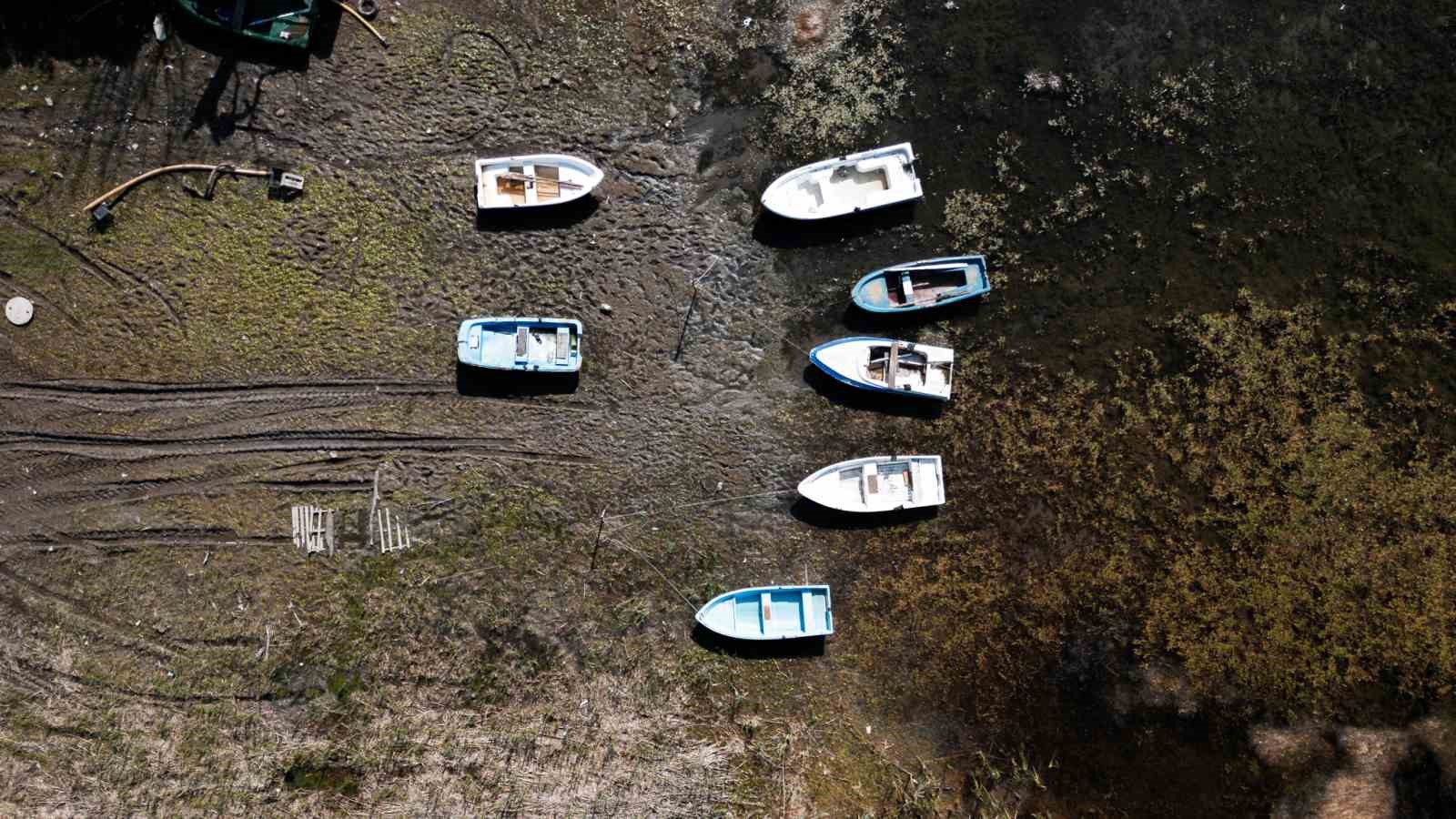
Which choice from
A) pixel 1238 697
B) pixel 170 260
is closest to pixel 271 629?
pixel 170 260

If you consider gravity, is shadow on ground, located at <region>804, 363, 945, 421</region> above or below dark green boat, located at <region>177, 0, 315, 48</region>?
below

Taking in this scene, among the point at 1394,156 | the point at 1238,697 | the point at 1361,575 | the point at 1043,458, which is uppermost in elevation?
the point at 1394,156

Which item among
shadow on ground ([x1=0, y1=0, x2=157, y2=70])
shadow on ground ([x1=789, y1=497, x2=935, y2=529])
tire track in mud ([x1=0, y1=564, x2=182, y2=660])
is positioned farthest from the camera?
shadow on ground ([x1=789, y1=497, x2=935, y2=529])

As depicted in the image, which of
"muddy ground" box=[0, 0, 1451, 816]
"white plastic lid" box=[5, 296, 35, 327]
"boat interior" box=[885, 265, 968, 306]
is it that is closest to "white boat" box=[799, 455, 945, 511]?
"muddy ground" box=[0, 0, 1451, 816]

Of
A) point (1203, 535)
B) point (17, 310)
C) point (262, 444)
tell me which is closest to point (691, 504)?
point (262, 444)

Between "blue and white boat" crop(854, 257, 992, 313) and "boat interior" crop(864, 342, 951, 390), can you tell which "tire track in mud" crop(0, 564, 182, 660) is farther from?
"blue and white boat" crop(854, 257, 992, 313)

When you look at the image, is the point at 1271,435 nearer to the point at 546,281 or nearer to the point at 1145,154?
the point at 1145,154

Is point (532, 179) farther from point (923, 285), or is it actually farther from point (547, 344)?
point (923, 285)
